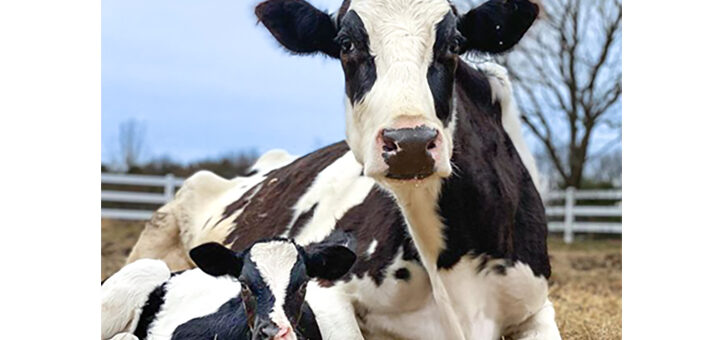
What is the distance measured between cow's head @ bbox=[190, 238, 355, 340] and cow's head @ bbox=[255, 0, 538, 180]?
0.42m

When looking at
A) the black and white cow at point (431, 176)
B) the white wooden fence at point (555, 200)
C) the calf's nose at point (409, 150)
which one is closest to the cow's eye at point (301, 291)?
the black and white cow at point (431, 176)

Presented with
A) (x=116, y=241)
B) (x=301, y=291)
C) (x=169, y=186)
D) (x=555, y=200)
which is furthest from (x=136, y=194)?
(x=301, y=291)

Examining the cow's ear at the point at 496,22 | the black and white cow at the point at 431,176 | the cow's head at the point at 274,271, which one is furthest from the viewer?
the cow's ear at the point at 496,22

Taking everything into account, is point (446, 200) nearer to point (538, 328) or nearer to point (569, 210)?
point (538, 328)

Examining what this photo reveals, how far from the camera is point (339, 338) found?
3498mm

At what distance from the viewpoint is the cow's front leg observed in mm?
3670

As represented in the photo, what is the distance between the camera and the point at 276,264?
3.14m

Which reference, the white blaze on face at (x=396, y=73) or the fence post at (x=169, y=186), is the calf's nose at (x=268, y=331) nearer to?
the white blaze on face at (x=396, y=73)

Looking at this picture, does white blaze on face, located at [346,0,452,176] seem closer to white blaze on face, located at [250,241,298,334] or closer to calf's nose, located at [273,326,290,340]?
white blaze on face, located at [250,241,298,334]

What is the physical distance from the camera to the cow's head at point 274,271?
9.73 feet

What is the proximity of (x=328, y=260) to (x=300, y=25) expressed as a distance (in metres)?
0.86

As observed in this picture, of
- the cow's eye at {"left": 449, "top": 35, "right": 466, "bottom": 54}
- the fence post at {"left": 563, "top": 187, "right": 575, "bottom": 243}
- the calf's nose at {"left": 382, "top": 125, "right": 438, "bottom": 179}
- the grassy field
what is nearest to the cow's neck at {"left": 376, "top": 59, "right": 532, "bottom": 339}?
the cow's eye at {"left": 449, "top": 35, "right": 466, "bottom": 54}
